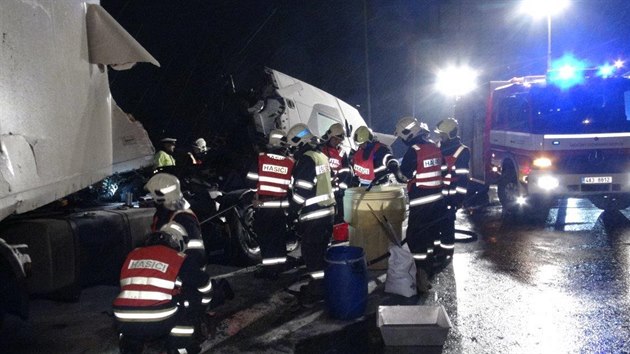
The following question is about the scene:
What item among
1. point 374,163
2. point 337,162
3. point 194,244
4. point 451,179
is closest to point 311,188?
point 374,163

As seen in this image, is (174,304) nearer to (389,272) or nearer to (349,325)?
(349,325)

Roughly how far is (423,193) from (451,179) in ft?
4.54

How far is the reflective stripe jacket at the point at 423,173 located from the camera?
246 inches

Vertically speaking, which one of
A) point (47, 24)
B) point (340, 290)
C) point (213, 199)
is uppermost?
point (47, 24)

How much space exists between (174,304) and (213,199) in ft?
11.8

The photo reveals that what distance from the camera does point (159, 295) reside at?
329 cm

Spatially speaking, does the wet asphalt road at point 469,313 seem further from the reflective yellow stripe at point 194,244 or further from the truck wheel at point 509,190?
the truck wheel at point 509,190

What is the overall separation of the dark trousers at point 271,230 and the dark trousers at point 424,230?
5.01 ft

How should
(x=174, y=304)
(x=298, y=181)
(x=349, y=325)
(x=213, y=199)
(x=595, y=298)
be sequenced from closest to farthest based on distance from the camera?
(x=174, y=304) < (x=349, y=325) < (x=595, y=298) < (x=298, y=181) < (x=213, y=199)

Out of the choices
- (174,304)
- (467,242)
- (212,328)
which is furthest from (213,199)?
(467,242)

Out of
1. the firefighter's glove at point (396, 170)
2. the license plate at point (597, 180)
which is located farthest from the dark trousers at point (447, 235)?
the license plate at point (597, 180)

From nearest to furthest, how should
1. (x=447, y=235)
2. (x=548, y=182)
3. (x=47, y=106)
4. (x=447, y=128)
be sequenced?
(x=47, y=106) < (x=447, y=235) < (x=447, y=128) < (x=548, y=182)

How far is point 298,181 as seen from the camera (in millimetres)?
5691

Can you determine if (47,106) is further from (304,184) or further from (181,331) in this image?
(304,184)
